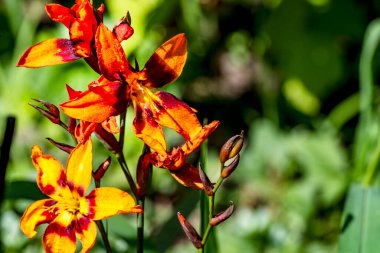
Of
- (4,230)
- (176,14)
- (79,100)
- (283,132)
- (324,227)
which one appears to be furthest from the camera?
Answer: (176,14)

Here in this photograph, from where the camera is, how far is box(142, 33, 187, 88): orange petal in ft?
2.42

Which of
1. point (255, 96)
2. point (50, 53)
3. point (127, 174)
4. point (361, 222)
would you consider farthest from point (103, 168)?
point (255, 96)

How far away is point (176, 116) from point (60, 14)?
0.15 meters

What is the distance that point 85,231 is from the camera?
0.74 metres

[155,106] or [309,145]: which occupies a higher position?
[155,106]

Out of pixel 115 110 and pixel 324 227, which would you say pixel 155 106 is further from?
pixel 324 227

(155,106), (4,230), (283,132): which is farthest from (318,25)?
(155,106)

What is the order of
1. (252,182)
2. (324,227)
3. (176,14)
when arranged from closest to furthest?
(324,227)
(252,182)
(176,14)

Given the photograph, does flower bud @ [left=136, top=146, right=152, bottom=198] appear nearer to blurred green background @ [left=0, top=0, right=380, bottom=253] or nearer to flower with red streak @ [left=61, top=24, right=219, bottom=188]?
flower with red streak @ [left=61, top=24, right=219, bottom=188]

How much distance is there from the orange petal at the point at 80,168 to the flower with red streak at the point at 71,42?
81 millimetres

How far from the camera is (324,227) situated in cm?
198

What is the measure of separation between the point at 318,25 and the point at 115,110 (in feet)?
5.65

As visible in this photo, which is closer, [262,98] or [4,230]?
[4,230]

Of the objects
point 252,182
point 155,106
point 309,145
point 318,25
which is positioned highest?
point 155,106
